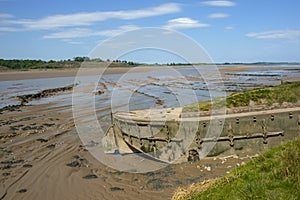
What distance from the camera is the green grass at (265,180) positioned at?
4707 mm

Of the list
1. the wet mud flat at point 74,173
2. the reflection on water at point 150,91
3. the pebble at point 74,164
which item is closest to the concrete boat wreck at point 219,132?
the wet mud flat at point 74,173

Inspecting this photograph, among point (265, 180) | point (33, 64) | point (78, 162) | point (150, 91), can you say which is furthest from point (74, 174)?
point (33, 64)

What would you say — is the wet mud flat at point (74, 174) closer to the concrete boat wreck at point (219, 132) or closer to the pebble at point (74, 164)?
the pebble at point (74, 164)

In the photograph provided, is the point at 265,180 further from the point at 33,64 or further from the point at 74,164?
the point at 33,64

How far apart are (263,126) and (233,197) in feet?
29.5

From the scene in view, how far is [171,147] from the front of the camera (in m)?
13.4

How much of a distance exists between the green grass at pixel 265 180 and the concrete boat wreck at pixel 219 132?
22.7 ft

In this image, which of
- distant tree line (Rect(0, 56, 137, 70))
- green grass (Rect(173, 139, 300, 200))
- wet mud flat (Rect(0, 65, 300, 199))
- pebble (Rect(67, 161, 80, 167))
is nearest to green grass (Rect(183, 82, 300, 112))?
wet mud flat (Rect(0, 65, 300, 199))

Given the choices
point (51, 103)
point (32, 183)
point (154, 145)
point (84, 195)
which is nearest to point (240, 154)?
point (154, 145)

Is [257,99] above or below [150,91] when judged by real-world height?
above

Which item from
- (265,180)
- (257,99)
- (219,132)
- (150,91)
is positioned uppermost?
A: (257,99)

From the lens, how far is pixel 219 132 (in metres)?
13.3

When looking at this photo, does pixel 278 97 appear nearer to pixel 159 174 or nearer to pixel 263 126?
pixel 263 126

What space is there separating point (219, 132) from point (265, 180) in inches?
326
